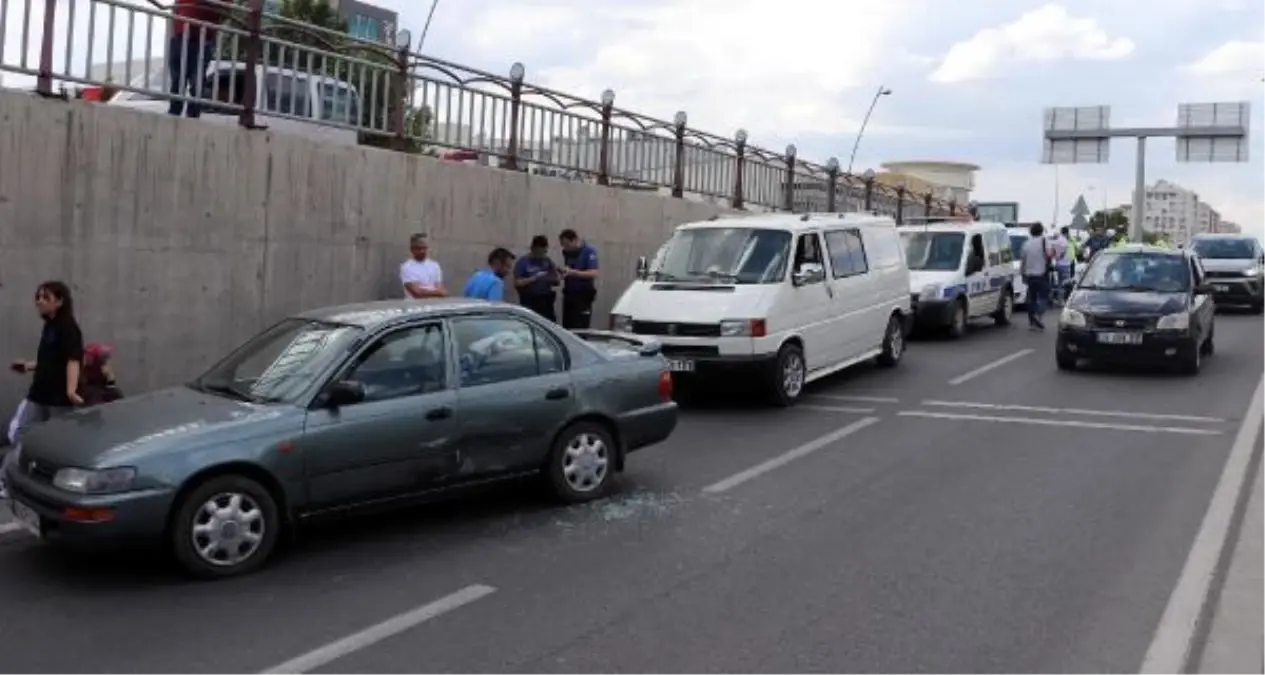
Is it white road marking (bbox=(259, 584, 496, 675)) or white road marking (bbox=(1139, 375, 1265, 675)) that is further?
white road marking (bbox=(1139, 375, 1265, 675))

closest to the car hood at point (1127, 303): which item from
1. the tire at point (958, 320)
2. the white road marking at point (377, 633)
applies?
the tire at point (958, 320)

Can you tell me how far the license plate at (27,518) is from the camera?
6.03 metres

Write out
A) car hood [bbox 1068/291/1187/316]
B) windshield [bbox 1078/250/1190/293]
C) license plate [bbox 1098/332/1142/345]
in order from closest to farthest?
1. license plate [bbox 1098/332/1142/345]
2. car hood [bbox 1068/291/1187/316]
3. windshield [bbox 1078/250/1190/293]

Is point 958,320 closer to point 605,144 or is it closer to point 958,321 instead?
point 958,321

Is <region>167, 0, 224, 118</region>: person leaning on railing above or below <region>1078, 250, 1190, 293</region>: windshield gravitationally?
above

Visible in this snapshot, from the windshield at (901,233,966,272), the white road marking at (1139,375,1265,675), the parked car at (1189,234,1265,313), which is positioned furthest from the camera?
the parked car at (1189,234,1265,313)

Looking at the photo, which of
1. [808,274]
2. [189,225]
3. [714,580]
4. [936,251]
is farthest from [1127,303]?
[189,225]

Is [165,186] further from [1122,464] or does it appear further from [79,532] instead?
[1122,464]

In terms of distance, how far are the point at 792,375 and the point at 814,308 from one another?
0.87 meters

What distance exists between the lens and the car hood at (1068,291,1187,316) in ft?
47.4

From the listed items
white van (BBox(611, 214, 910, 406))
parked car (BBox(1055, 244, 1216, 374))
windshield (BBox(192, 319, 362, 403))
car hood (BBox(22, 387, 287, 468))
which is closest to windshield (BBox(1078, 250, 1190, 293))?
parked car (BBox(1055, 244, 1216, 374))

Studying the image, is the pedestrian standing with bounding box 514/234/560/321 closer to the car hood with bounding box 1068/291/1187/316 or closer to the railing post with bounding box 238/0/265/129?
the railing post with bounding box 238/0/265/129

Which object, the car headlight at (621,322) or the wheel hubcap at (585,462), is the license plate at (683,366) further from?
the wheel hubcap at (585,462)

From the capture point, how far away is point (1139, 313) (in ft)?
47.2
